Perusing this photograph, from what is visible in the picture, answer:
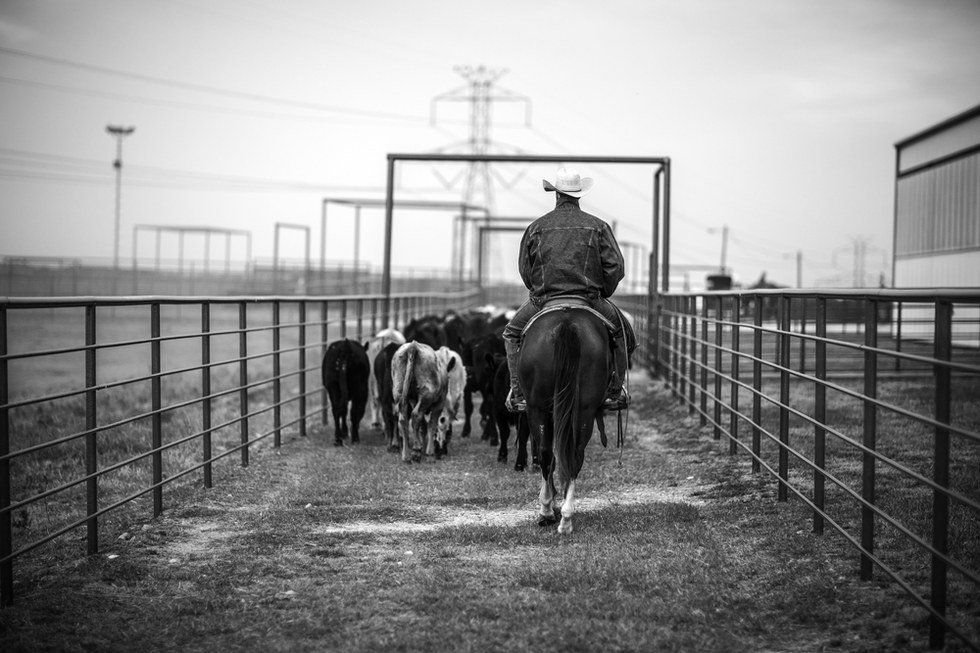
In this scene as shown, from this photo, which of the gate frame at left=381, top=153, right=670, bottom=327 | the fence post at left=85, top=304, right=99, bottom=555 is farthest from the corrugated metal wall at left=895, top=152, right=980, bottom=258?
the fence post at left=85, top=304, right=99, bottom=555

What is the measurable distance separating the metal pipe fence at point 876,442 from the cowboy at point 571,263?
123 cm

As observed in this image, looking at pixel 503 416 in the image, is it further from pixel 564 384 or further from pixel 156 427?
pixel 156 427

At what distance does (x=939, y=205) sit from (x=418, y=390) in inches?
1087

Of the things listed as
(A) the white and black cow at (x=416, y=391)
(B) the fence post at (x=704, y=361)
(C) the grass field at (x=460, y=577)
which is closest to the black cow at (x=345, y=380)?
(A) the white and black cow at (x=416, y=391)

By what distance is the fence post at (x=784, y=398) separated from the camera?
A: 735 cm

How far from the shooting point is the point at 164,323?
124ft

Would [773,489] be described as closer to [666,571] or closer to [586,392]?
[586,392]

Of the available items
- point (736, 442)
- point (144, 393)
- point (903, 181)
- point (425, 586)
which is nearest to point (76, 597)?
point (425, 586)

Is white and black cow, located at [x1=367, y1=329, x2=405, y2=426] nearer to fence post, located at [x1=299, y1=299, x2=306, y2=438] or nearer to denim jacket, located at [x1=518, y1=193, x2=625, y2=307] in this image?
fence post, located at [x1=299, y1=299, x2=306, y2=438]

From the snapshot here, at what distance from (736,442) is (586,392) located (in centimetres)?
307

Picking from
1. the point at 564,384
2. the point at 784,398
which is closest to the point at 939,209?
the point at 784,398

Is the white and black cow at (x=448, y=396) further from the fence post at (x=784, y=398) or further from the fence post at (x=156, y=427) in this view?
the fence post at (x=784, y=398)

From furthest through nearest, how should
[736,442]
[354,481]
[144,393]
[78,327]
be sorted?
[78,327]
[144,393]
[736,442]
[354,481]

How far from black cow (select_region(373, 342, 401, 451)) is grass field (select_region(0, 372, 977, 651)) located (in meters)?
2.09
